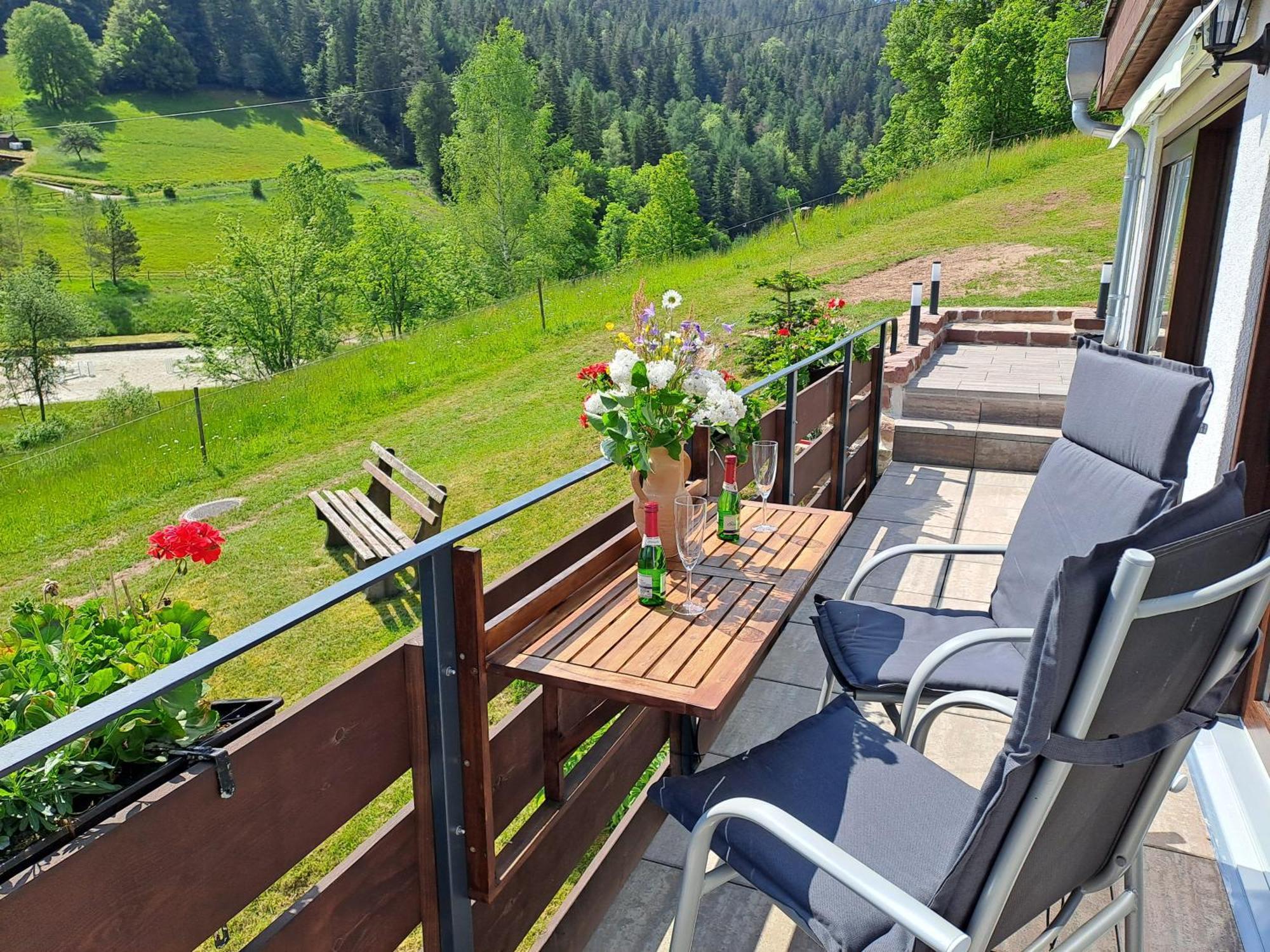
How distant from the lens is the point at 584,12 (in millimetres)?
77500

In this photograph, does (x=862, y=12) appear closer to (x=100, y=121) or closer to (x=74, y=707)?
(x=100, y=121)

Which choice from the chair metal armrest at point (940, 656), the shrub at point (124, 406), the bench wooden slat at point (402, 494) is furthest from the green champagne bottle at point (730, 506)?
the shrub at point (124, 406)

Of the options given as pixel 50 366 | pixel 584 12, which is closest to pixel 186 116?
pixel 584 12

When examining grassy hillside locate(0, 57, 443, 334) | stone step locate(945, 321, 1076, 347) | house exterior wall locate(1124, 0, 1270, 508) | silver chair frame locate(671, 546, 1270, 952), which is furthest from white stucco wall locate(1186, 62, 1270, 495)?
grassy hillside locate(0, 57, 443, 334)

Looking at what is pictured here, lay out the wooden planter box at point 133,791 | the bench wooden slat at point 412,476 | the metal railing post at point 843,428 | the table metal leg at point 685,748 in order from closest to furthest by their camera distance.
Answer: the wooden planter box at point 133,791, the table metal leg at point 685,748, the metal railing post at point 843,428, the bench wooden slat at point 412,476

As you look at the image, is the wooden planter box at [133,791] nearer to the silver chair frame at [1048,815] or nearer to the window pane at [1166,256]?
the silver chair frame at [1048,815]

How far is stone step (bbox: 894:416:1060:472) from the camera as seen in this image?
5.48 meters

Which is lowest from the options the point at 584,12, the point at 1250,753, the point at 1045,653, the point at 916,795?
the point at 1250,753

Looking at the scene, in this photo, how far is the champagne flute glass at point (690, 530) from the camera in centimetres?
185

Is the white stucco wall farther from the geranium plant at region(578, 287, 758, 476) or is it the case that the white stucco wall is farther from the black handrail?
the black handrail

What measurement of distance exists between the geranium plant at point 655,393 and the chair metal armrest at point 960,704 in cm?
77

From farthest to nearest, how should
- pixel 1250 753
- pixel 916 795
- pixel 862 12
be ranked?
pixel 862 12 → pixel 1250 753 → pixel 916 795

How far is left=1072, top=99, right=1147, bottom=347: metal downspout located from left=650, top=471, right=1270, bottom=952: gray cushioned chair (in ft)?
20.0

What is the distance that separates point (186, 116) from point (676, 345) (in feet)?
255
